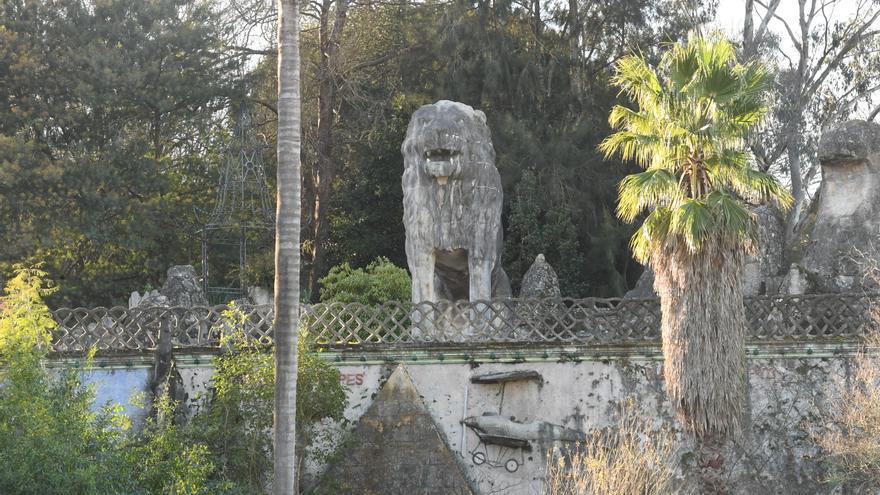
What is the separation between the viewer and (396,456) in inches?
572

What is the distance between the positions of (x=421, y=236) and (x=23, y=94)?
10.4 metres

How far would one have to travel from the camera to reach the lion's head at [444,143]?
627 inches

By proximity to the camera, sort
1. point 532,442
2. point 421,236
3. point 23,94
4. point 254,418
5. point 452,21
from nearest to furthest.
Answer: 1. point 254,418
2. point 532,442
3. point 421,236
4. point 23,94
5. point 452,21

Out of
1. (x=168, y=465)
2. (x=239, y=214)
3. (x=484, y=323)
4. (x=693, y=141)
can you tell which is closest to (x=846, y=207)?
(x=693, y=141)

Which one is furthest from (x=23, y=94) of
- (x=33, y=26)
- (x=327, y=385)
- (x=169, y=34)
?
(x=327, y=385)

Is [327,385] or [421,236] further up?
[421,236]

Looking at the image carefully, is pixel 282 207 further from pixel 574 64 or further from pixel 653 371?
pixel 574 64

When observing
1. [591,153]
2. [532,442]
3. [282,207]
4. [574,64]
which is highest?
[574,64]

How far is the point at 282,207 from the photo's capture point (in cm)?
1130

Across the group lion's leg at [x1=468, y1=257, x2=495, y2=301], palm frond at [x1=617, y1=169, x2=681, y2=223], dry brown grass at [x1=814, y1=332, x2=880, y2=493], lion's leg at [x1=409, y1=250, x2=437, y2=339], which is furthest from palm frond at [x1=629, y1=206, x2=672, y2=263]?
lion's leg at [x1=409, y1=250, x2=437, y2=339]

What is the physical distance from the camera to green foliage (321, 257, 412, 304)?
20.5m

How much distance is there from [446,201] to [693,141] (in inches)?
141

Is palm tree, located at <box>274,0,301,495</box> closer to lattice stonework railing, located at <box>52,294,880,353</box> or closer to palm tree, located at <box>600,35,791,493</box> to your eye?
lattice stonework railing, located at <box>52,294,880,353</box>

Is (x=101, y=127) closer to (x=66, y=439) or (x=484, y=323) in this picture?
(x=484, y=323)
